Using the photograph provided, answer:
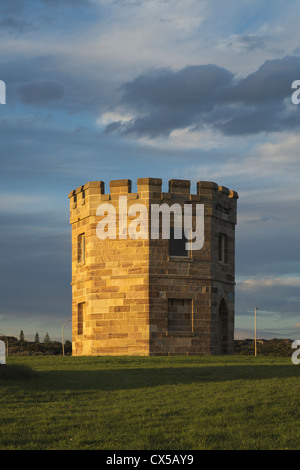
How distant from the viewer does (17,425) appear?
55.5ft

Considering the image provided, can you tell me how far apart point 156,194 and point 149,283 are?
4.69 meters

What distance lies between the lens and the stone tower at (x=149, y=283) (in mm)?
36156

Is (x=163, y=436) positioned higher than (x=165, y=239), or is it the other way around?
(x=165, y=239)

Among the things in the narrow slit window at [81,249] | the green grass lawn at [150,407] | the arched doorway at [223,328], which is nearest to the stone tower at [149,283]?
the narrow slit window at [81,249]

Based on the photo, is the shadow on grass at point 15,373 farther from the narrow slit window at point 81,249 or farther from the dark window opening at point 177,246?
the narrow slit window at point 81,249

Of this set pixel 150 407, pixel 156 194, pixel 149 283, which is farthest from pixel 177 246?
pixel 150 407

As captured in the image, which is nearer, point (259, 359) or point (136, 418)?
point (136, 418)

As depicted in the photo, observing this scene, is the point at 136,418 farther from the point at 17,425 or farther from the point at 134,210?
the point at 134,210

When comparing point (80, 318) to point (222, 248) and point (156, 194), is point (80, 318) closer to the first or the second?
point (156, 194)

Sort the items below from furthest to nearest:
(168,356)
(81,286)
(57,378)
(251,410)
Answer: (81,286) → (168,356) → (57,378) → (251,410)

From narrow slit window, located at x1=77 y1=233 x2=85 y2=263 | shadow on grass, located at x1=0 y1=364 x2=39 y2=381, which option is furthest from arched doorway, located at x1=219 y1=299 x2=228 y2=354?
shadow on grass, located at x1=0 y1=364 x2=39 y2=381

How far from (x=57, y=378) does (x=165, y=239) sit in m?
13.1

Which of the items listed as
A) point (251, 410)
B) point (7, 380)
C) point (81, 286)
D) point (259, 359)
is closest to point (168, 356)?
point (259, 359)

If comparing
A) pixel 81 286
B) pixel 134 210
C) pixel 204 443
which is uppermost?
pixel 134 210
